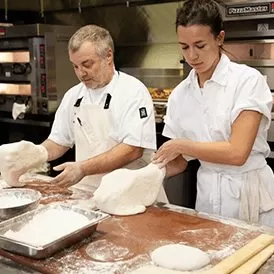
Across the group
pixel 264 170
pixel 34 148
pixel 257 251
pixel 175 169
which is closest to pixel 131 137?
pixel 175 169

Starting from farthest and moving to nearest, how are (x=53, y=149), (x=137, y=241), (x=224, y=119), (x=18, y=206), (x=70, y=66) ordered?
(x=70, y=66)
(x=53, y=149)
(x=224, y=119)
(x=18, y=206)
(x=137, y=241)

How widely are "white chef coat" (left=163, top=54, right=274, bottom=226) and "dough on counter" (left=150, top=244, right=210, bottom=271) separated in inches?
20.7

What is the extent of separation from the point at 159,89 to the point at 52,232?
2.26 m

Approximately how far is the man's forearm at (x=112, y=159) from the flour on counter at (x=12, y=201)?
28 centimetres

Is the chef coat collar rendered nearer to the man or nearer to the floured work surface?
the man

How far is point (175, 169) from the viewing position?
185 centimetres

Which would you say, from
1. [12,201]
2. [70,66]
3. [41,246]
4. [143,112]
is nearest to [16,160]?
[12,201]

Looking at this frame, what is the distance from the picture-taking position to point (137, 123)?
1.99 metres

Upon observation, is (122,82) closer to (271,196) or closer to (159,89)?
(271,196)

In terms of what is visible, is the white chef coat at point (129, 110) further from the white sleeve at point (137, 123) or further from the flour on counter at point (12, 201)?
the flour on counter at point (12, 201)

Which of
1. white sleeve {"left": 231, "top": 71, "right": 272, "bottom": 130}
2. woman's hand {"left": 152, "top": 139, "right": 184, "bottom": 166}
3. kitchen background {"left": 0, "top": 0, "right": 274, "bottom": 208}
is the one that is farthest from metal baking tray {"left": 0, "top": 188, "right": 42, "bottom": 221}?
kitchen background {"left": 0, "top": 0, "right": 274, "bottom": 208}

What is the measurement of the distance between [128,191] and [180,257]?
1.43ft

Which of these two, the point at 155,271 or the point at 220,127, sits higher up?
the point at 220,127

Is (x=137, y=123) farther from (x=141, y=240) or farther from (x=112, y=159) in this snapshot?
(x=141, y=240)
